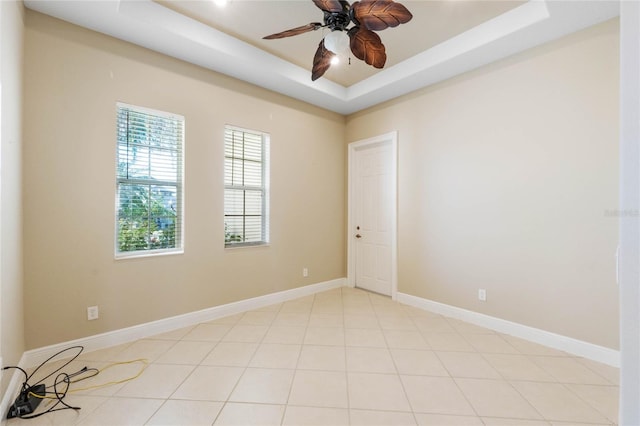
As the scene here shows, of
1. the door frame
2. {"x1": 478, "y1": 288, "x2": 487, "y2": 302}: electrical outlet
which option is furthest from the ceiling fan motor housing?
{"x1": 478, "y1": 288, "x2": 487, "y2": 302}: electrical outlet

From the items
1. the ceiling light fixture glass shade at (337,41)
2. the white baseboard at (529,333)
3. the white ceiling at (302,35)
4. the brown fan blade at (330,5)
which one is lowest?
the white baseboard at (529,333)

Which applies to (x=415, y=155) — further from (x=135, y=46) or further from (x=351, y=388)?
(x=135, y=46)

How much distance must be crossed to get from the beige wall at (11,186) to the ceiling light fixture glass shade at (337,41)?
2061 mm

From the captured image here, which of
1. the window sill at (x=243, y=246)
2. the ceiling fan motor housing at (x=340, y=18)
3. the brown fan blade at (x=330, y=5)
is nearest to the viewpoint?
the brown fan blade at (x=330, y=5)

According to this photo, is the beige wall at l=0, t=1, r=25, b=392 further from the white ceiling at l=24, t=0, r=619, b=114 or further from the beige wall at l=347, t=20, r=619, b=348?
the beige wall at l=347, t=20, r=619, b=348

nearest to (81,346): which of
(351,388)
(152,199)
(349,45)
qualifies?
(152,199)

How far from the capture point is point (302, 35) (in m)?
2.96

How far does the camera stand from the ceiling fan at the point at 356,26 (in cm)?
184

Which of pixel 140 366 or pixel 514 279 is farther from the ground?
pixel 514 279

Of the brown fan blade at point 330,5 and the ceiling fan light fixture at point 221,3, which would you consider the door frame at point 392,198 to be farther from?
the ceiling fan light fixture at point 221,3

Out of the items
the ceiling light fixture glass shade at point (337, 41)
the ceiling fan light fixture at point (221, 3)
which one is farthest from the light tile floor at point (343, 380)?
the ceiling fan light fixture at point (221, 3)

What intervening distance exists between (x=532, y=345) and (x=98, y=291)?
4.09 meters

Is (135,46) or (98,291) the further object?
(135,46)

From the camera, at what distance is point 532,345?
2.68m
